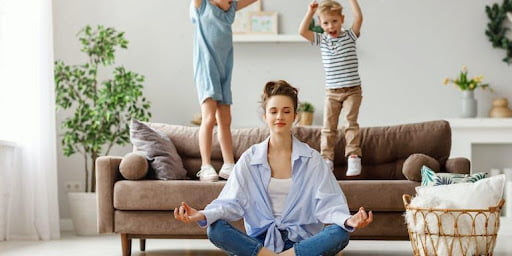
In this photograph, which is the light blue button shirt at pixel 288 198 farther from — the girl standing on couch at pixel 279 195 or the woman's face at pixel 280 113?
→ the woman's face at pixel 280 113

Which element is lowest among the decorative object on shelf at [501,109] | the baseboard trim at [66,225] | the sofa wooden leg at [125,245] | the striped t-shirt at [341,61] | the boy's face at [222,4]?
the baseboard trim at [66,225]

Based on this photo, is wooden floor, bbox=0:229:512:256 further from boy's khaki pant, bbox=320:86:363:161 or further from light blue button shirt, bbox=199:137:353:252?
light blue button shirt, bbox=199:137:353:252

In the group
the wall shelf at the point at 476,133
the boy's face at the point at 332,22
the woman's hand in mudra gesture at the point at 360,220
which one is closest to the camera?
the woman's hand in mudra gesture at the point at 360,220

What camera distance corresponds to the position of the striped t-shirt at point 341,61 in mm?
4848

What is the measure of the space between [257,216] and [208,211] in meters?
0.26

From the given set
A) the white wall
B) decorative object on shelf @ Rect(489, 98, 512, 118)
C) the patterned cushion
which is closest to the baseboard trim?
the white wall

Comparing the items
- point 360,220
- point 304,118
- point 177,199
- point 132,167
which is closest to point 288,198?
point 360,220

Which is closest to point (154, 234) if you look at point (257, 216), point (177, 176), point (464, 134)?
point (177, 176)

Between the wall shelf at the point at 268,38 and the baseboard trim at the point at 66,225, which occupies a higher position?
the wall shelf at the point at 268,38

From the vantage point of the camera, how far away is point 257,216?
11.0 ft

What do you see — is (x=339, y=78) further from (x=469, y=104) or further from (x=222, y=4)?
(x=469, y=104)

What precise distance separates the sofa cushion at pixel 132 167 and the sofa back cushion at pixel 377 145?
54cm

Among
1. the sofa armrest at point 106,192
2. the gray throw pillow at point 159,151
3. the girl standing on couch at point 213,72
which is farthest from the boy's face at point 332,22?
the sofa armrest at point 106,192

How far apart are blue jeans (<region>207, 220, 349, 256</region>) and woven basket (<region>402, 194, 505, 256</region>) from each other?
0.54 metres
